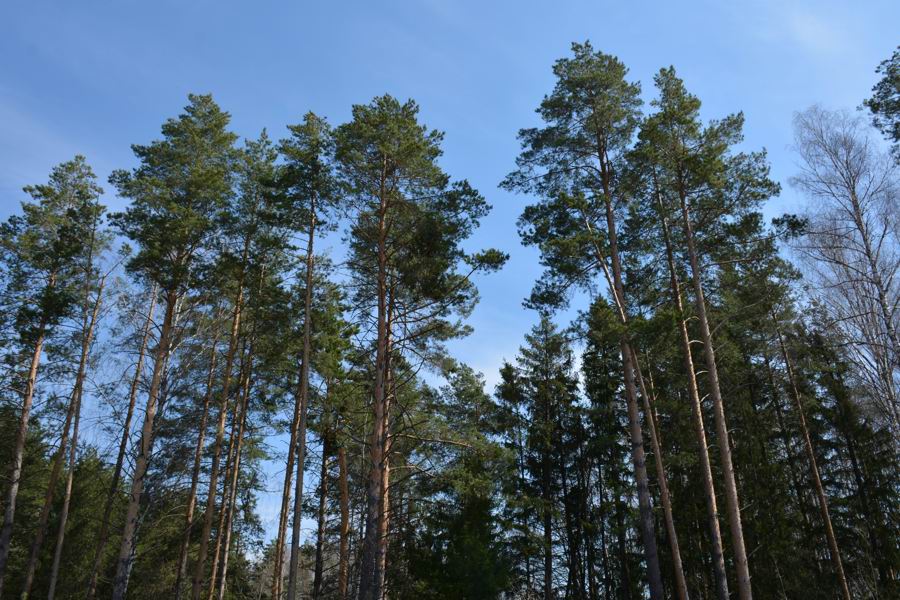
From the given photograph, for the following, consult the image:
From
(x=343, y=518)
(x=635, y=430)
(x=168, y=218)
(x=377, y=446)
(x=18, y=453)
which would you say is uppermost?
(x=168, y=218)

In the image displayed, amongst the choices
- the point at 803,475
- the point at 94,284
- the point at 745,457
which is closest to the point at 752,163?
the point at 745,457

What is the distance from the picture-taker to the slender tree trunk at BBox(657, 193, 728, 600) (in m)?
12.2

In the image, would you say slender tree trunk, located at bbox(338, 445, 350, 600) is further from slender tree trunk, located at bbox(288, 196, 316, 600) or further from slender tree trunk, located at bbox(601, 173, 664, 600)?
slender tree trunk, located at bbox(601, 173, 664, 600)

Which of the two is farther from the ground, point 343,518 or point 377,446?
point 377,446

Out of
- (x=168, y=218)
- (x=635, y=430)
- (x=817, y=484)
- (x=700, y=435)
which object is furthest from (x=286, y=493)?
(x=817, y=484)

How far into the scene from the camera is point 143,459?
12820 millimetres

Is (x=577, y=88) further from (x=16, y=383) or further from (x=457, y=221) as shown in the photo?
(x=16, y=383)

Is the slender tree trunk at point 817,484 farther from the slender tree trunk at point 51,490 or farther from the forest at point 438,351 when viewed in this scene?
the slender tree trunk at point 51,490

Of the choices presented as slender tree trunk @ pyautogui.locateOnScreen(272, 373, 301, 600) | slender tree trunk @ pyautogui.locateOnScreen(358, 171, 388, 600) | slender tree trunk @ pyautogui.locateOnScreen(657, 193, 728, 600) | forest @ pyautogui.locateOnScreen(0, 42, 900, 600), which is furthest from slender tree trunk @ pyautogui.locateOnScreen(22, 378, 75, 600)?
slender tree trunk @ pyautogui.locateOnScreen(657, 193, 728, 600)

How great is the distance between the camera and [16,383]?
17.4 metres

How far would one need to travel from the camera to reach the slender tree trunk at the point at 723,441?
11438mm

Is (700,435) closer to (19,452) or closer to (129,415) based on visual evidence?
(129,415)

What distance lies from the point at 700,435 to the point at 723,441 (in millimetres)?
675

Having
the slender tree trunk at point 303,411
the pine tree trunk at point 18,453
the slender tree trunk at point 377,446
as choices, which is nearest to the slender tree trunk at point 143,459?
the slender tree trunk at point 303,411
